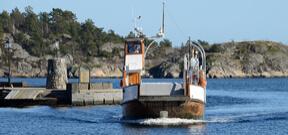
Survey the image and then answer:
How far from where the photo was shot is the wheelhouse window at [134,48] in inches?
2073

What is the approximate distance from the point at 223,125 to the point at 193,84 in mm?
2820

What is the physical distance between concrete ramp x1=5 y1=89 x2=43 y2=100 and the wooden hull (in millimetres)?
20460

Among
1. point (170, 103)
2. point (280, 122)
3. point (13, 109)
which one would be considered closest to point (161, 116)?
point (170, 103)

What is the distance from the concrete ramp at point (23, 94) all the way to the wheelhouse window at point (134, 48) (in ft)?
57.2

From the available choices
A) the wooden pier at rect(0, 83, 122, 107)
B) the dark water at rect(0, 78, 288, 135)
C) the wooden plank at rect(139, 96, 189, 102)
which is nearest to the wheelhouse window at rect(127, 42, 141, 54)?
the dark water at rect(0, 78, 288, 135)

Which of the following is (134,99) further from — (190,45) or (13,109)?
(13,109)

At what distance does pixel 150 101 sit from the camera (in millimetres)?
47594

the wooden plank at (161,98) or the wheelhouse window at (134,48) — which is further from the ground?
the wheelhouse window at (134,48)

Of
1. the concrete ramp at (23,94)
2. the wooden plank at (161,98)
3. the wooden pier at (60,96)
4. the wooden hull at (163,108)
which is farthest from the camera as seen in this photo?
the concrete ramp at (23,94)

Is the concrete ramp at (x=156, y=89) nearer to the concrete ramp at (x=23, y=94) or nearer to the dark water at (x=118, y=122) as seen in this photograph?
the dark water at (x=118, y=122)

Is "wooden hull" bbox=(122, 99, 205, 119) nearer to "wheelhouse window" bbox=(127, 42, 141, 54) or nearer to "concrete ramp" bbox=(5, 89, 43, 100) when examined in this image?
"wheelhouse window" bbox=(127, 42, 141, 54)

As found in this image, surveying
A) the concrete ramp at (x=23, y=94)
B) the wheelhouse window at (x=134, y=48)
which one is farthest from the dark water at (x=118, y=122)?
the wheelhouse window at (x=134, y=48)

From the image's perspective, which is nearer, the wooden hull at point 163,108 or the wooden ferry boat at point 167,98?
the wooden ferry boat at point 167,98

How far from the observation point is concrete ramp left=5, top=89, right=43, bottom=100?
68562 mm
